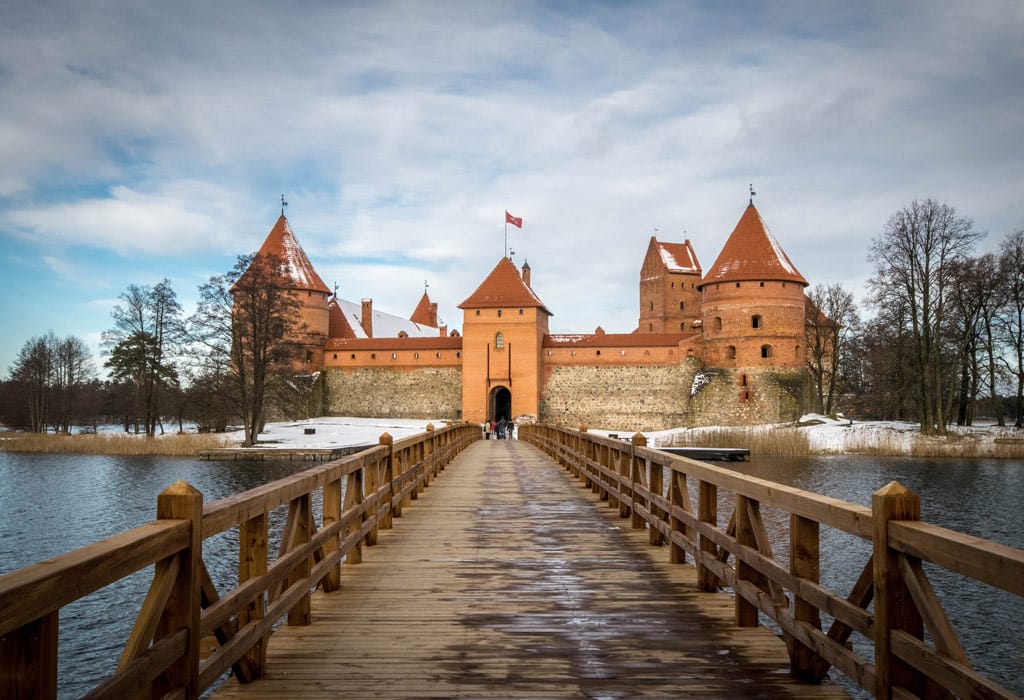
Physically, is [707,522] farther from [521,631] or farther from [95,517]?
[95,517]

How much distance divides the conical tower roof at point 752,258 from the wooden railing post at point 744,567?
38.0 metres

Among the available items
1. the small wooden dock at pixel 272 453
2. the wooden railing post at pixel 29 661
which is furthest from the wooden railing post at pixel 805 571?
the small wooden dock at pixel 272 453

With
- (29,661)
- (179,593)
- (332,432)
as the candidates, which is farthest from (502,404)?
(29,661)

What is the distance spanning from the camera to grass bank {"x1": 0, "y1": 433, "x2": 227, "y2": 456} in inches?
1209

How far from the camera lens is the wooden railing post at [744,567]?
4227mm

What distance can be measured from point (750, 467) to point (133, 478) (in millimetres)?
18822

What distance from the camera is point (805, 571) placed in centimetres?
353

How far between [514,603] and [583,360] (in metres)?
39.2

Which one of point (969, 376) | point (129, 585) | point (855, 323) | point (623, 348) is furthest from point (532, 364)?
point (129, 585)

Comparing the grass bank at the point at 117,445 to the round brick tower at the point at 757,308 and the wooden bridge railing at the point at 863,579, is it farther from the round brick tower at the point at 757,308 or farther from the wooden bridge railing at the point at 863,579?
the wooden bridge railing at the point at 863,579

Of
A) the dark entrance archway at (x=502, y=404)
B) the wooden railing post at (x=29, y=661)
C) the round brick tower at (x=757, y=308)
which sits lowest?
the dark entrance archway at (x=502, y=404)

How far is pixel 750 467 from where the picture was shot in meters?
26.3

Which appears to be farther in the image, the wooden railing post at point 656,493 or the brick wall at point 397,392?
the brick wall at point 397,392

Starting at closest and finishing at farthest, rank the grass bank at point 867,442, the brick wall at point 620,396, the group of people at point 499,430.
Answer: the grass bank at point 867,442 < the group of people at point 499,430 < the brick wall at point 620,396
